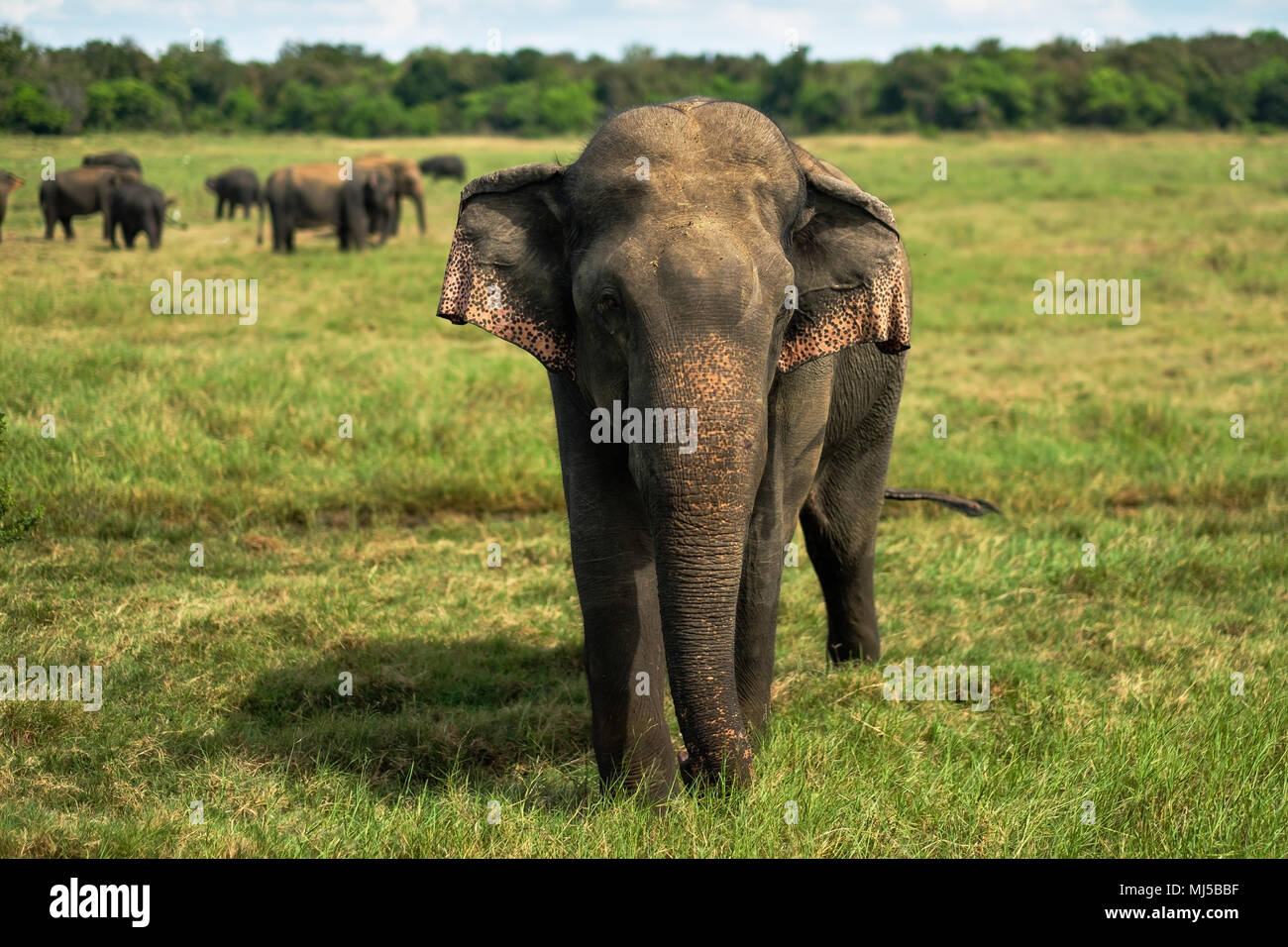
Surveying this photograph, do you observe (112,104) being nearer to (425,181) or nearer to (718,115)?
(425,181)

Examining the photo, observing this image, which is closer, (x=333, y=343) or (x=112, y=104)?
(x=333, y=343)

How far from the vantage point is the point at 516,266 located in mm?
4445

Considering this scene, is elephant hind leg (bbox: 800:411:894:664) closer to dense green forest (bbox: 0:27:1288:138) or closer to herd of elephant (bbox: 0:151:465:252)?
herd of elephant (bbox: 0:151:465:252)

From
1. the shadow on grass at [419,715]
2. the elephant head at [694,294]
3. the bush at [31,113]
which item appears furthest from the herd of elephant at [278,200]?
the elephant head at [694,294]

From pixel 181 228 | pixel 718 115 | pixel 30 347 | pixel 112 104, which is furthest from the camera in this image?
pixel 112 104

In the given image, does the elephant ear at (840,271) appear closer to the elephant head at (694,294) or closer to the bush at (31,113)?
the elephant head at (694,294)

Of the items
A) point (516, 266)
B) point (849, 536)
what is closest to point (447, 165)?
point (849, 536)

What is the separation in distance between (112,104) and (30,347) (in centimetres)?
2356

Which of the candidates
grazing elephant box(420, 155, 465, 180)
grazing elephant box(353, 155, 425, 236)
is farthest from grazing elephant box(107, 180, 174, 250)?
grazing elephant box(420, 155, 465, 180)

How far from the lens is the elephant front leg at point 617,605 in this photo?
14.4 ft

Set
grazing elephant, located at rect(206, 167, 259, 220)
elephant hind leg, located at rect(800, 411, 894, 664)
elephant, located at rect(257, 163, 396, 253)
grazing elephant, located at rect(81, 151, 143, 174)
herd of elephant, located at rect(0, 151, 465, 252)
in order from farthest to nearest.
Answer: grazing elephant, located at rect(206, 167, 259, 220) → grazing elephant, located at rect(81, 151, 143, 174) → elephant, located at rect(257, 163, 396, 253) → herd of elephant, located at rect(0, 151, 465, 252) → elephant hind leg, located at rect(800, 411, 894, 664)

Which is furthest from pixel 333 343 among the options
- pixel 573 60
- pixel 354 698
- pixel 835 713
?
pixel 573 60

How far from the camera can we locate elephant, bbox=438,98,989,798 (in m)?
3.69

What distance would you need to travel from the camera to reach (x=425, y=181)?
47281mm
